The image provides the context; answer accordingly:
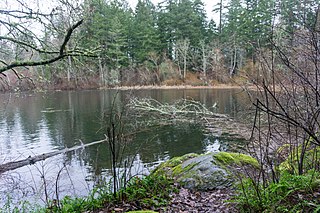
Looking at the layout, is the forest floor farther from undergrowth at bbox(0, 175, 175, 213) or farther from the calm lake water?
the calm lake water

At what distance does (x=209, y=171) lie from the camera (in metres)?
4.94

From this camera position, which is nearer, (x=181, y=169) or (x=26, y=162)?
(x=181, y=169)

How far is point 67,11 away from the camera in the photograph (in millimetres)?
4941

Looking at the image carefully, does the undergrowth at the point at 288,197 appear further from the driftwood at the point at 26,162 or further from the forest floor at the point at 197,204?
the driftwood at the point at 26,162

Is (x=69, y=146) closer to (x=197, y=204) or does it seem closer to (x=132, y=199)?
(x=132, y=199)

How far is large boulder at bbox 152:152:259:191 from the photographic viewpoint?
4742 mm

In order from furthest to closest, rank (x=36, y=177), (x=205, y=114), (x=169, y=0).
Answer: (x=169, y=0), (x=205, y=114), (x=36, y=177)

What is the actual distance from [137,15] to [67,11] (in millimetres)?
39367

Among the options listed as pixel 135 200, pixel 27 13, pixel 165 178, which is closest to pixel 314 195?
pixel 135 200

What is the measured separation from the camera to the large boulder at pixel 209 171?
4.74 m

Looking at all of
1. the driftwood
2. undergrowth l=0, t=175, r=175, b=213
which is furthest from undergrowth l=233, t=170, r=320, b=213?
the driftwood

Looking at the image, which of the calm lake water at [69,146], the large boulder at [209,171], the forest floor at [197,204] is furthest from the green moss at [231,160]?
the calm lake water at [69,146]

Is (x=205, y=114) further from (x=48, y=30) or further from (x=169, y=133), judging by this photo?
(x=48, y=30)

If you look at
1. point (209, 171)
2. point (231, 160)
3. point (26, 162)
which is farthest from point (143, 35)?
point (209, 171)
